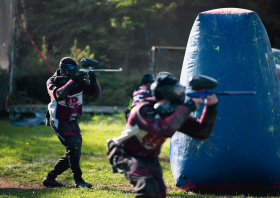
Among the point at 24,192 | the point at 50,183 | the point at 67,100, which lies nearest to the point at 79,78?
the point at 67,100

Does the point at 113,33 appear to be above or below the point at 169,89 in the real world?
above

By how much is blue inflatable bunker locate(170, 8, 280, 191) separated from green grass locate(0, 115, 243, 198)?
55cm

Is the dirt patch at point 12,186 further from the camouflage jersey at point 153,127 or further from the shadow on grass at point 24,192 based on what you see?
the camouflage jersey at point 153,127

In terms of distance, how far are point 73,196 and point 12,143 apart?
421cm

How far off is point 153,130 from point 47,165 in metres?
4.15

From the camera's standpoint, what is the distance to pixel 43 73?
45.4 ft

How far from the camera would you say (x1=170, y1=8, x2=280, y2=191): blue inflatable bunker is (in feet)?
14.5

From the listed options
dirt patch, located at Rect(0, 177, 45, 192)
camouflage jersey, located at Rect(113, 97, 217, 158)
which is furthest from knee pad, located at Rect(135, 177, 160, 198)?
dirt patch, located at Rect(0, 177, 45, 192)

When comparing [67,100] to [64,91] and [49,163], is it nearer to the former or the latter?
[64,91]

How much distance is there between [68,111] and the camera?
195 inches

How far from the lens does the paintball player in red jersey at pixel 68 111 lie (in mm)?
4781

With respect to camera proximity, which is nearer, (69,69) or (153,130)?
(153,130)

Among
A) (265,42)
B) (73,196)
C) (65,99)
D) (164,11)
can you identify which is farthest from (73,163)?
(164,11)

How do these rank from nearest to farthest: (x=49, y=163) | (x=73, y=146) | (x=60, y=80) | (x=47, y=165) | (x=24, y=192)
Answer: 1. (x=24, y=192)
2. (x=73, y=146)
3. (x=60, y=80)
4. (x=47, y=165)
5. (x=49, y=163)
